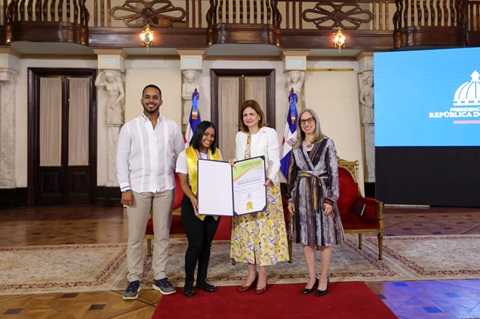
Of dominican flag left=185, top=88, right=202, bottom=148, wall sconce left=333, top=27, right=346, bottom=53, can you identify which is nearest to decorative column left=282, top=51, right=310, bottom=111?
wall sconce left=333, top=27, right=346, bottom=53

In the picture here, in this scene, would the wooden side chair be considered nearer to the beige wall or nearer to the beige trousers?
the beige trousers

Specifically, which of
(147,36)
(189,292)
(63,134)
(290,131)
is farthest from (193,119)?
(189,292)

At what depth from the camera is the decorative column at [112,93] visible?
8.00m

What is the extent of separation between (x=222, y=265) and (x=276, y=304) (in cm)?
114

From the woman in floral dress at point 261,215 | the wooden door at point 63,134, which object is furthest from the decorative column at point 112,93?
the woman in floral dress at point 261,215

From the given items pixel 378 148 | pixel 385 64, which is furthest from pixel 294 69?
pixel 378 148

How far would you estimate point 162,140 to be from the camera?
2.86 meters

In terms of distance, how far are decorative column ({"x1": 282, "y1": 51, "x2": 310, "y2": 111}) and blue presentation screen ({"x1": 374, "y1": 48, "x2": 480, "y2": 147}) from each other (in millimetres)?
1546

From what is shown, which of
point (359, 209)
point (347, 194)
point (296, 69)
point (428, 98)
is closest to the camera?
point (359, 209)

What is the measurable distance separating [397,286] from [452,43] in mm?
6690

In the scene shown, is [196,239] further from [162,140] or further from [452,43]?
[452,43]

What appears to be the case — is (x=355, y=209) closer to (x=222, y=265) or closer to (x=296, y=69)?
(x=222, y=265)

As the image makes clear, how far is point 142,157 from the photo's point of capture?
2807mm

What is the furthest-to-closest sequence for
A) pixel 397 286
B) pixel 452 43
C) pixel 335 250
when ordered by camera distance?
pixel 452 43 → pixel 335 250 → pixel 397 286
